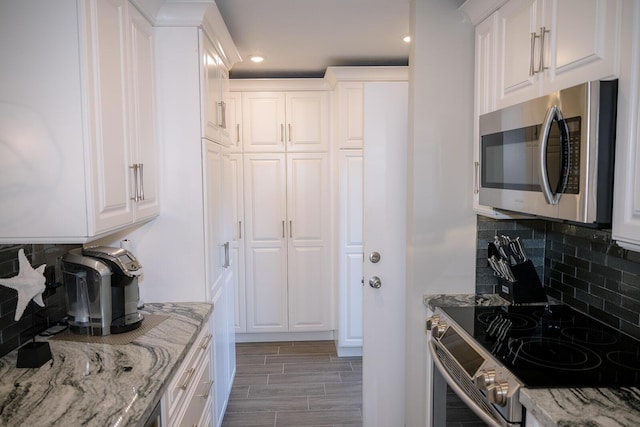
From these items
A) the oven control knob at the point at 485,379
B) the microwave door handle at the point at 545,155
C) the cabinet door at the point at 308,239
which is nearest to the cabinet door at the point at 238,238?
the cabinet door at the point at 308,239

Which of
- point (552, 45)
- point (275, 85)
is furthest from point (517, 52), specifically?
point (275, 85)

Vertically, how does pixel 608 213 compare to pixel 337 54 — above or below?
below

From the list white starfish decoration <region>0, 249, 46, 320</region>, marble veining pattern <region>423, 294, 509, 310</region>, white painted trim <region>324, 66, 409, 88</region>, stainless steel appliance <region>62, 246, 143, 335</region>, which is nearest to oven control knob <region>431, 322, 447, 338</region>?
marble veining pattern <region>423, 294, 509, 310</region>

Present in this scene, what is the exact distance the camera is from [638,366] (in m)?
1.44

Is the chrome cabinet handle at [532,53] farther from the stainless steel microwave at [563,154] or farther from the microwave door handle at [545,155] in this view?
the microwave door handle at [545,155]

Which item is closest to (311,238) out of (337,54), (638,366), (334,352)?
(334,352)

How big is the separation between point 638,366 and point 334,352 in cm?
289

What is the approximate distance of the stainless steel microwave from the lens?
50.5 inches

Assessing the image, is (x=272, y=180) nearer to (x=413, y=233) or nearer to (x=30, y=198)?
(x=413, y=233)

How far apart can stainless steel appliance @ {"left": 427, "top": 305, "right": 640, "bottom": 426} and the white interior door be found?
0.48 meters

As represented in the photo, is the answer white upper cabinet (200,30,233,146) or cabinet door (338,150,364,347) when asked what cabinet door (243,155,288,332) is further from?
white upper cabinet (200,30,233,146)

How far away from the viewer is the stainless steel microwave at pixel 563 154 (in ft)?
4.21

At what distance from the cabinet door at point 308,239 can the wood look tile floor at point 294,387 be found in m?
0.34

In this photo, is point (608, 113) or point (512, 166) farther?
point (512, 166)
